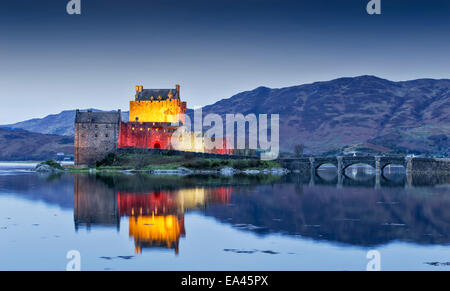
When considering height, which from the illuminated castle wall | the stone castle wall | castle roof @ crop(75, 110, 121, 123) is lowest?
the stone castle wall

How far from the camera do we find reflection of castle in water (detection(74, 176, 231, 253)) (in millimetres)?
22812

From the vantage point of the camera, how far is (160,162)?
8681 centimetres

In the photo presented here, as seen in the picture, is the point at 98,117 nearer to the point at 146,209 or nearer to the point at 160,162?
the point at 160,162

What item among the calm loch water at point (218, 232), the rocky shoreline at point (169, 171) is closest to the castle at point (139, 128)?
the rocky shoreline at point (169, 171)

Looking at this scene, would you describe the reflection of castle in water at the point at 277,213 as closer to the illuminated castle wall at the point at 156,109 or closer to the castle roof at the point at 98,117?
the castle roof at the point at 98,117

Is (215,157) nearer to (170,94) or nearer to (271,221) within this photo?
(170,94)

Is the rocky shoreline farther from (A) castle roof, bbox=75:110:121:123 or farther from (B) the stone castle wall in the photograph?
(A) castle roof, bbox=75:110:121:123

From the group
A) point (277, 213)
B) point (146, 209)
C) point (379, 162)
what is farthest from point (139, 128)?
point (277, 213)

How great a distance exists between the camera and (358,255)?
62.0 feet

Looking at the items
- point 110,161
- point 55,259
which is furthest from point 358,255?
point 110,161

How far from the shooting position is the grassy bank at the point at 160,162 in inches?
3324

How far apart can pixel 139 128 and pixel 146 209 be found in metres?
63.6

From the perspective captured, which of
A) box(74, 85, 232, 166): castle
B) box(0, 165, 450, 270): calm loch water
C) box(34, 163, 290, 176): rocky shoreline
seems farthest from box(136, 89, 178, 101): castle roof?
box(0, 165, 450, 270): calm loch water
